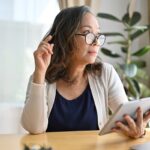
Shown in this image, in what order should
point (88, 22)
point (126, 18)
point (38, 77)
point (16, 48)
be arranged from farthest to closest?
point (126, 18) < point (16, 48) < point (88, 22) < point (38, 77)

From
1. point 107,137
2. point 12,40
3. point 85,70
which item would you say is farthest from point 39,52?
point 12,40

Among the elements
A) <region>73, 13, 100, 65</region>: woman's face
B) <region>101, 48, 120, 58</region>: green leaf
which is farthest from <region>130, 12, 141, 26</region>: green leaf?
<region>73, 13, 100, 65</region>: woman's face

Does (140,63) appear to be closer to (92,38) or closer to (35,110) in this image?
(92,38)

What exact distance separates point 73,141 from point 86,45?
499 millimetres

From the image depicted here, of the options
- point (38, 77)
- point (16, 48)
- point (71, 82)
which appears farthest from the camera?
point (16, 48)

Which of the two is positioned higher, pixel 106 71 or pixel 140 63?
pixel 106 71

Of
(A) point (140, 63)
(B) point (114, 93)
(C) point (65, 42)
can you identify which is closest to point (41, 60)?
(C) point (65, 42)

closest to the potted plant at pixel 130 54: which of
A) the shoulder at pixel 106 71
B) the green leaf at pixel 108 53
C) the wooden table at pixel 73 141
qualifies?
the green leaf at pixel 108 53

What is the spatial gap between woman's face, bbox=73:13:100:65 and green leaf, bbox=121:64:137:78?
132 centimetres

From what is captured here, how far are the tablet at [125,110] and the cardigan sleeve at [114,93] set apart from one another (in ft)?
1.00

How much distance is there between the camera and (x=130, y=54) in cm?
304

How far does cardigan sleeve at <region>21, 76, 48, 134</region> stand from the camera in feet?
4.68

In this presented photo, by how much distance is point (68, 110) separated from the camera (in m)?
1.57

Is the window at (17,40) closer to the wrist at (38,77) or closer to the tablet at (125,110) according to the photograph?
the wrist at (38,77)
